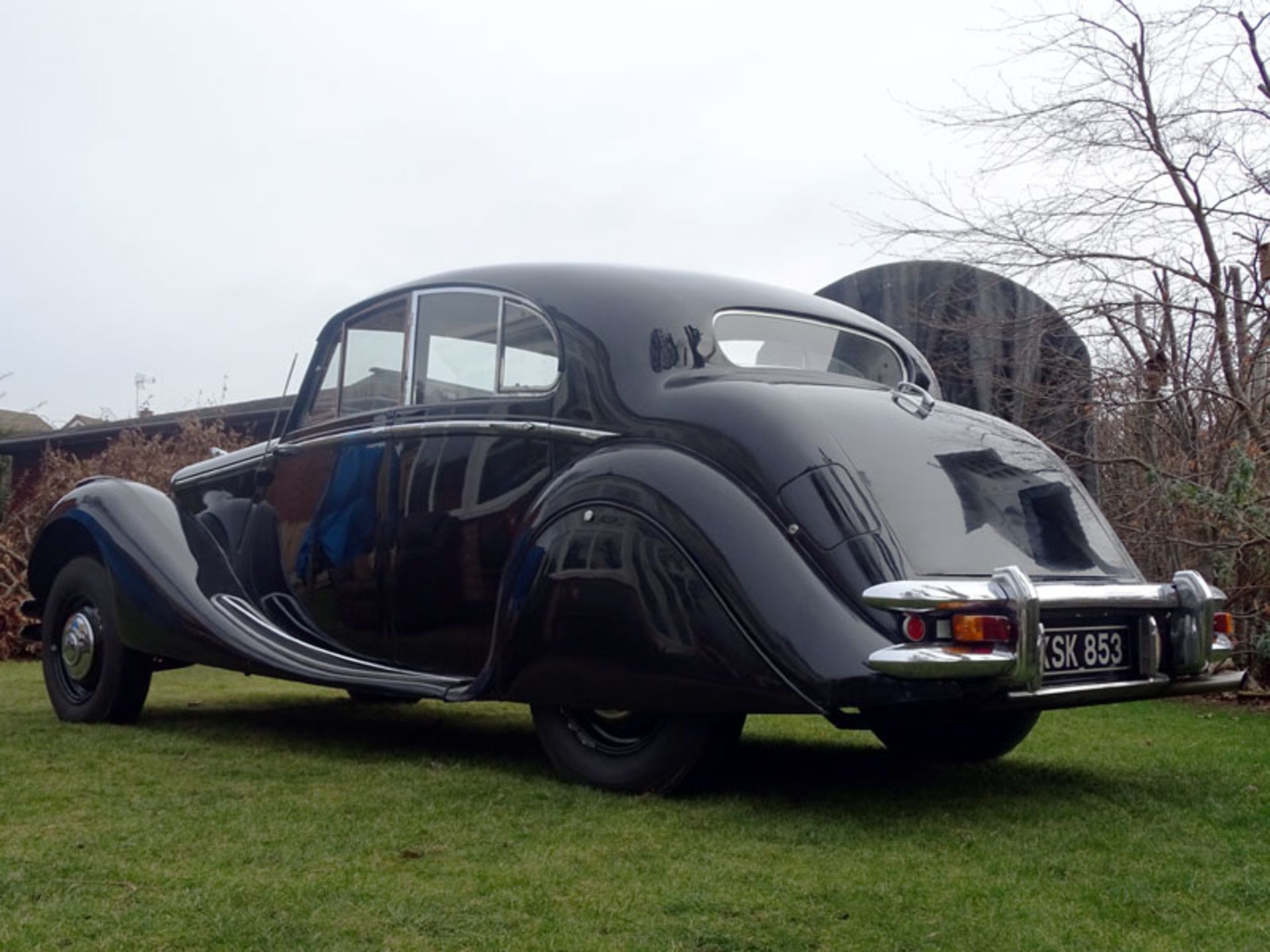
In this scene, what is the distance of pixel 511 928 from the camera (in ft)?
10.2

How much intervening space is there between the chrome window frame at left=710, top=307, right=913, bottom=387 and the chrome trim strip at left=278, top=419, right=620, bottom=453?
626mm

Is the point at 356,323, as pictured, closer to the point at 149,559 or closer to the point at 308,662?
the point at 149,559

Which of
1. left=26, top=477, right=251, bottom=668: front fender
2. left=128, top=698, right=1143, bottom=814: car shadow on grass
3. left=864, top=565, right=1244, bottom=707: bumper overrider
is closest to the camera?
left=864, top=565, right=1244, bottom=707: bumper overrider

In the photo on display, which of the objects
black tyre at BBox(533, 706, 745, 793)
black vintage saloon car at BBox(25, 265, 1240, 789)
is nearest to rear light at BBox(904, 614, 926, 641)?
black vintage saloon car at BBox(25, 265, 1240, 789)

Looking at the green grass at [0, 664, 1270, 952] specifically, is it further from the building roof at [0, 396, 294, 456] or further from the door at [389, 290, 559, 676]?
the building roof at [0, 396, 294, 456]

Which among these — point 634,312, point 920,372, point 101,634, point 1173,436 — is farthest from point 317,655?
point 1173,436

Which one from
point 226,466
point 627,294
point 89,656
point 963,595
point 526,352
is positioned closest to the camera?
point 963,595

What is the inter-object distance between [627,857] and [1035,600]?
1.40m

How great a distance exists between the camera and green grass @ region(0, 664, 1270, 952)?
3.09m

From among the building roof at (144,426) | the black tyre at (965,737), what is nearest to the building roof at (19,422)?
the building roof at (144,426)

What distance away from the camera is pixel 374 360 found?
20.1 feet

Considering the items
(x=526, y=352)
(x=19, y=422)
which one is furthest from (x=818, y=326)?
(x=19, y=422)

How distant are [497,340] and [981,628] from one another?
238 centimetres

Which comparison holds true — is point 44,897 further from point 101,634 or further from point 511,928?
point 101,634
